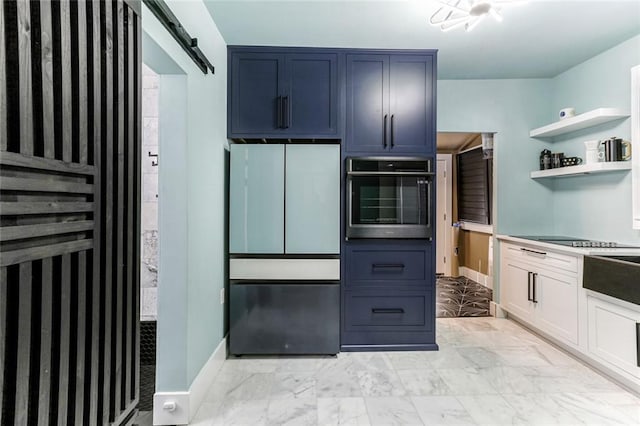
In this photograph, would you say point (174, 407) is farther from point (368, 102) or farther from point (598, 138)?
point (598, 138)

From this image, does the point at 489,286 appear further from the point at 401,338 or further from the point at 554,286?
the point at 401,338

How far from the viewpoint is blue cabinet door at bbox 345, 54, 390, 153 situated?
2746mm

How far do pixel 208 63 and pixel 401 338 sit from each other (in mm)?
2559

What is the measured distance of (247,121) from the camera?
2723 millimetres

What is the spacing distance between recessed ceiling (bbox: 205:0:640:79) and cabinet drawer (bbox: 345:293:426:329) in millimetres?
2100

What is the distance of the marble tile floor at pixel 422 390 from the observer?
6.16ft

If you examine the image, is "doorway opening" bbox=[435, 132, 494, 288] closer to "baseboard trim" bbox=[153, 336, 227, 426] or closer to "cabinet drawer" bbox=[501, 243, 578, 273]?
"cabinet drawer" bbox=[501, 243, 578, 273]

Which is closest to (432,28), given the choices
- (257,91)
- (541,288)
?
(257,91)

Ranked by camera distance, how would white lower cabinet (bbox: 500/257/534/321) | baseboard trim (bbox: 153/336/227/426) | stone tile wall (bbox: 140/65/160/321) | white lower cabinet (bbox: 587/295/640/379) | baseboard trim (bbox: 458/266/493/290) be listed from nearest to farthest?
baseboard trim (bbox: 153/336/227/426), white lower cabinet (bbox: 587/295/640/379), stone tile wall (bbox: 140/65/160/321), white lower cabinet (bbox: 500/257/534/321), baseboard trim (bbox: 458/266/493/290)

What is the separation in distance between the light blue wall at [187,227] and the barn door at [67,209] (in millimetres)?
801

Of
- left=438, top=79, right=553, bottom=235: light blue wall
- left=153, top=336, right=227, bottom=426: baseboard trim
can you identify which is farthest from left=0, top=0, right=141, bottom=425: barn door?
left=438, top=79, right=553, bottom=235: light blue wall

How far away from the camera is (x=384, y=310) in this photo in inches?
→ 108

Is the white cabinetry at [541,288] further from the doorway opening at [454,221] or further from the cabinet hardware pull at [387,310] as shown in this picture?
the doorway opening at [454,221]

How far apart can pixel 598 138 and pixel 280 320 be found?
3.26 meters
